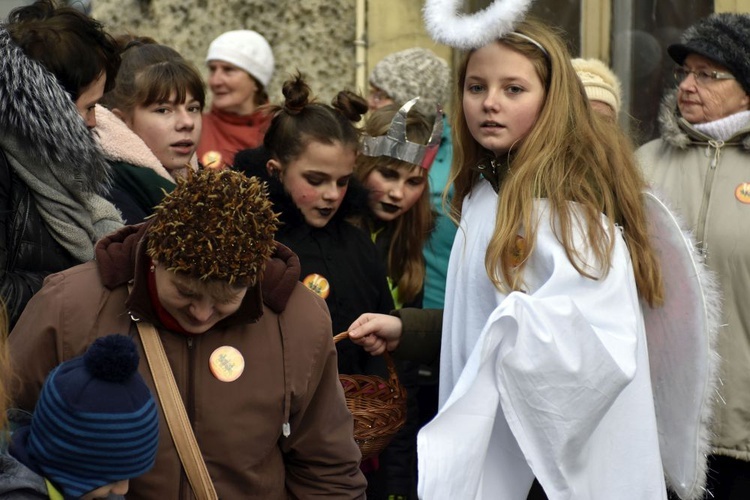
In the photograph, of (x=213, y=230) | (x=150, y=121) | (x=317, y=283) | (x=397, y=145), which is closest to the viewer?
(x=213, y=230)

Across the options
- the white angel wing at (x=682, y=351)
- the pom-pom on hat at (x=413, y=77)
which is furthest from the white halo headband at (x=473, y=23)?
the pom-pom on hat at (x=413, y=77)

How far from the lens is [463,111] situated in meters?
3.85

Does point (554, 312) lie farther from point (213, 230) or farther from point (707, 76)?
point (707, 76)

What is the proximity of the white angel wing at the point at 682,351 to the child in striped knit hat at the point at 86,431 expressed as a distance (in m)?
1.69

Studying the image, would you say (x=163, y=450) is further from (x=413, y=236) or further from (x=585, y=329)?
(x=413, y=236)

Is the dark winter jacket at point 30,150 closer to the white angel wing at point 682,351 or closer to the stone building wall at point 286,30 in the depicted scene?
the white angel wing at point 682,351

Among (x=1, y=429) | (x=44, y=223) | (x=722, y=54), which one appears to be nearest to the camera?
(x=1, y=429)

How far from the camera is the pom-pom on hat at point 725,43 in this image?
190 inches

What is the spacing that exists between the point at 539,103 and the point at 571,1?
10.6ft

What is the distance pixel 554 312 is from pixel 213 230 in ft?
3.10

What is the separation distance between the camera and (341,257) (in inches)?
176

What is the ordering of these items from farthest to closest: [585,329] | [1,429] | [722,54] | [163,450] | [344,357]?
[722,54]
[344,357]
[585,329]
[163,450]
[1,429]

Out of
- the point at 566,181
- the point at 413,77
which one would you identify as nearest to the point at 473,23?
the point at 566,181

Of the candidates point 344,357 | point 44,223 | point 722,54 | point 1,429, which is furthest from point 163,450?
point 722,54
